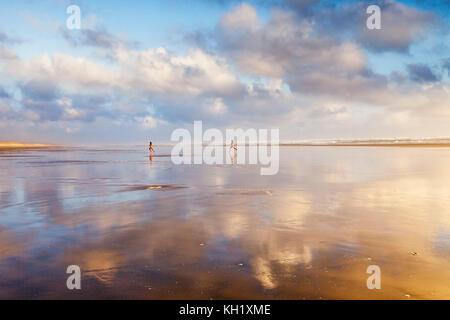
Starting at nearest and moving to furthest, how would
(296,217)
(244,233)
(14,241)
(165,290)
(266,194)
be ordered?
(165,290), (14,241), (244,233), (296,217), (266,194)

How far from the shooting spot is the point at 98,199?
11.6 metres

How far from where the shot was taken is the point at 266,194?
1255cm

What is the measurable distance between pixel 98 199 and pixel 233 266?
794 centimetres

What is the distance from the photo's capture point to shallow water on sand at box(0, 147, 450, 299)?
455 centimetres

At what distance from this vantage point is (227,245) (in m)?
6.36

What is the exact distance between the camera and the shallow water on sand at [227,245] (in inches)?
179

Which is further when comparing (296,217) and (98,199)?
(98,199)

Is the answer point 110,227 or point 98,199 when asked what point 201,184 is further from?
point 110,227
